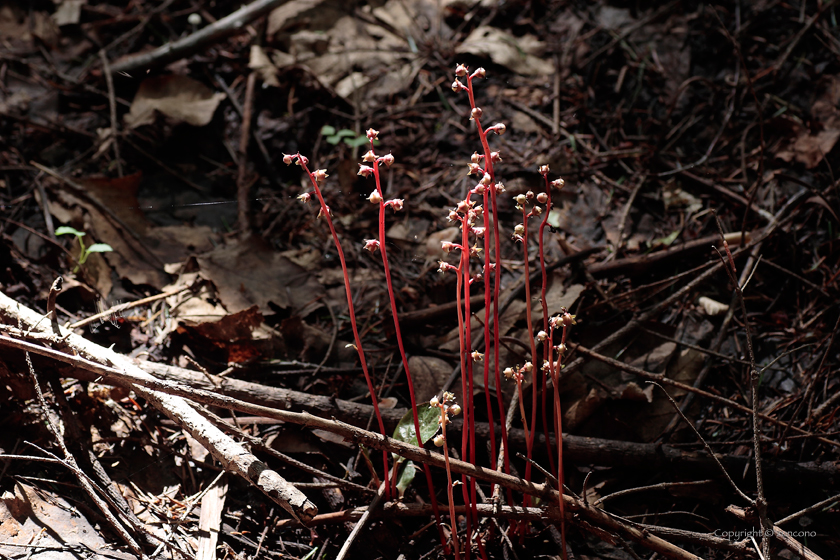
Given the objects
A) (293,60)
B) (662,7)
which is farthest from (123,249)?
(662,7)

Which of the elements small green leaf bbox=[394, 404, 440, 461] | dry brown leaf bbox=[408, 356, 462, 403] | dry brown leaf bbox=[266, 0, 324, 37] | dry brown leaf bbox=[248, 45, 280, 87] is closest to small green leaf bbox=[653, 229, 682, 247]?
dry brown leaf bbox=[408, 356, 462, 403]

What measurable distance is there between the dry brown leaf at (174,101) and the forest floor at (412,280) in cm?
2

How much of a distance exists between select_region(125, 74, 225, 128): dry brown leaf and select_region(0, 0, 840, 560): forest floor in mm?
22

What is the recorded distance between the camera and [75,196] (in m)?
2.69

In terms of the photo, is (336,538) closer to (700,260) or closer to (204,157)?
(700,260)

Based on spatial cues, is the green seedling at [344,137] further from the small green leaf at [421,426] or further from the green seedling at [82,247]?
the small green leaf at [421,426]

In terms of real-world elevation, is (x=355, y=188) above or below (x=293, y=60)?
below

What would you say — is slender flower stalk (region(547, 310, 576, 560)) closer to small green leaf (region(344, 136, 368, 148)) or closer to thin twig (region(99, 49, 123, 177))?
small green leaf (region(344, 136, 368, 148))

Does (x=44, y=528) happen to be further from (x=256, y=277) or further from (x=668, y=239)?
(x=668, y=239)

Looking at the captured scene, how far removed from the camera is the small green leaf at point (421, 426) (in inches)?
68.7

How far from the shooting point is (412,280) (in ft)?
8.52

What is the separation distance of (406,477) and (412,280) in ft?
3.50

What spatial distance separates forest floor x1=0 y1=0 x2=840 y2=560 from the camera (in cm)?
167

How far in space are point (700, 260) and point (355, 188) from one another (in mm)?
1801
